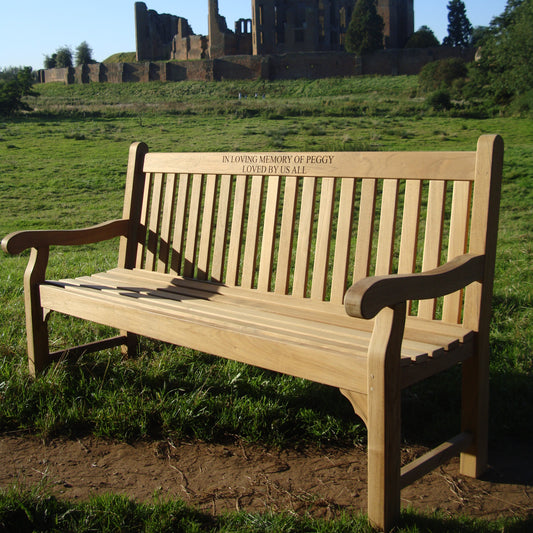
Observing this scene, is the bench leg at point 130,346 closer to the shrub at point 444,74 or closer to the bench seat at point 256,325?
the bench seat at point 256,325

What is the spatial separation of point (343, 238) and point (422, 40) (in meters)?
56.9

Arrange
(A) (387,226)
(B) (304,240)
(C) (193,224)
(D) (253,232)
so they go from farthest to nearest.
Answer: (C) (193,224), (D) (253,232), (B) (304,240), (A) (387,226)

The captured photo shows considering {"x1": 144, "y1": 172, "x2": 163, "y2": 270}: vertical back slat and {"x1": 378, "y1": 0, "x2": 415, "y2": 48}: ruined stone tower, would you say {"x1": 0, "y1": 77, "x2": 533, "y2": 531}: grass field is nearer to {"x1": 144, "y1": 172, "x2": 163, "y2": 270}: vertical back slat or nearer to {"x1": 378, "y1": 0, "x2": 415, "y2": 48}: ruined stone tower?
{"x1": 144, "y1": 172, "x2": 163, "y2": 270}: vertical back slat

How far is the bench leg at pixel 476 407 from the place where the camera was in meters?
2.19

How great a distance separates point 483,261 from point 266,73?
2104 inches

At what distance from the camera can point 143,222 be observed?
11.3 ft

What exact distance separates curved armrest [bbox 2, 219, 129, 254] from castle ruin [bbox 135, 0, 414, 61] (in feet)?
184

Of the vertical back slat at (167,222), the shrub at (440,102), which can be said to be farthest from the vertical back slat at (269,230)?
the shrub at (440,102)

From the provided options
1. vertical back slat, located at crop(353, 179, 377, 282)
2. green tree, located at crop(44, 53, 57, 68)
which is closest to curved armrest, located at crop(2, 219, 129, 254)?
vertical back slat, located at crop(353, 179, 377, 282)

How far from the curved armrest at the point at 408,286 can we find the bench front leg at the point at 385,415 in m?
0.06

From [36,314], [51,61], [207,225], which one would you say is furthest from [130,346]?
[51,61]

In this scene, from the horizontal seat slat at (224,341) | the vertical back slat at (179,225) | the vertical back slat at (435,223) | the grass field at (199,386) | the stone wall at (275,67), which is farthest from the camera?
the stone wall at (275,67)

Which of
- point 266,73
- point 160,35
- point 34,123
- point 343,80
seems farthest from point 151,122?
point 160,35

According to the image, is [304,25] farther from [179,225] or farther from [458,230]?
[458,230]
